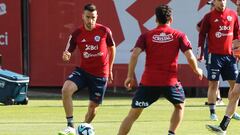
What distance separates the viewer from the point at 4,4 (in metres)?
23.8

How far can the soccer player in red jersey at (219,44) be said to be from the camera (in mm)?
16156

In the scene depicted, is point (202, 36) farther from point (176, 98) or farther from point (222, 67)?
point (176, 98)

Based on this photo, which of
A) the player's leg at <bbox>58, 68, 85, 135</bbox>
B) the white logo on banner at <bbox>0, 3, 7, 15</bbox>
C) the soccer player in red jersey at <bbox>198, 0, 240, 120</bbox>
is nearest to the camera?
the player's leg at <bbox>58, 68, 85, 135</bbox>

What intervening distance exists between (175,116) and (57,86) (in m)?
12.9

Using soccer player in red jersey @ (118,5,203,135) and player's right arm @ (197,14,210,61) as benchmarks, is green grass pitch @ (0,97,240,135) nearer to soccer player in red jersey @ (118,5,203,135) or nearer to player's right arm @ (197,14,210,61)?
player's right arm @ (197,14,210,61)

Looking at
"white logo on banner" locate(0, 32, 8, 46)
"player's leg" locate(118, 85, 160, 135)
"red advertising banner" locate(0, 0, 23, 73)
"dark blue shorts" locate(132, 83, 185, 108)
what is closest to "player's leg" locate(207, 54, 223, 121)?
"dark blue shorts" locate(132, 83, 185, 108)

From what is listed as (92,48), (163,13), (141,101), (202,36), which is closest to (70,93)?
(92,48)

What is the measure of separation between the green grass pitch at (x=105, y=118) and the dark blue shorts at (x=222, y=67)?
0.92 meters

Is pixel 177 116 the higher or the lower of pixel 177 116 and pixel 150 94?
the lower

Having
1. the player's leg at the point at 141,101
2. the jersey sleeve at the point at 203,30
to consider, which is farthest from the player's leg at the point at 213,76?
the player's leg at the point at 141,101

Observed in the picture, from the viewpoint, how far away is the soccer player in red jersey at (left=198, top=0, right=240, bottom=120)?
636 inches

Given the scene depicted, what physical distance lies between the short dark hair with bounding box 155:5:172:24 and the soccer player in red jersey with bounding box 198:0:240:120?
4.77m

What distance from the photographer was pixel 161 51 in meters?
11.4

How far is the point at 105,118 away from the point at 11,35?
8.05 m
